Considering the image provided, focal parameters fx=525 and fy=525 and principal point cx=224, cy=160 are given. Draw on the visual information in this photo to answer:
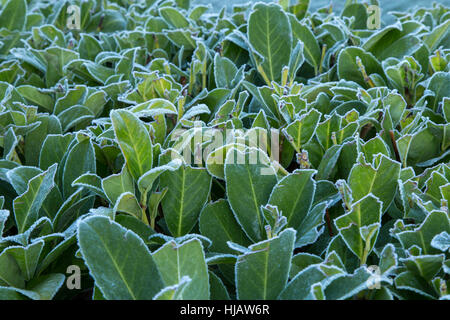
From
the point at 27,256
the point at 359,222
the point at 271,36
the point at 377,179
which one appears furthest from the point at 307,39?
the point at 27,256

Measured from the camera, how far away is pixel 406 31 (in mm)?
1694

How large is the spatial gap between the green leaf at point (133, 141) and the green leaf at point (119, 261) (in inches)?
8.8

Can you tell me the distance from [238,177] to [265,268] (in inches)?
8.6

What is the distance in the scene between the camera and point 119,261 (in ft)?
2.87

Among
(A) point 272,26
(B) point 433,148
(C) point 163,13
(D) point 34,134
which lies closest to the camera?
(B) point 433,148

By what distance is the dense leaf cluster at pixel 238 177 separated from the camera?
875mm

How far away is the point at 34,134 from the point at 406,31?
1184 millimetres

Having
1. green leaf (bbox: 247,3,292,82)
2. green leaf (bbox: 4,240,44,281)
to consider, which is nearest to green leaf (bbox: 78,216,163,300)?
green leaf (bbox: 4,240,44,281)

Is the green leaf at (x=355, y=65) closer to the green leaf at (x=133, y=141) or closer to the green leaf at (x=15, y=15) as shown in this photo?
the green leaf at (x=133, y=141)

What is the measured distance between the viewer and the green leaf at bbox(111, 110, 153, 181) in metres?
1.06

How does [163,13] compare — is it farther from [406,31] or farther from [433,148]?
[433,148]

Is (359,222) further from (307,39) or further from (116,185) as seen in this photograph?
(307,39)
